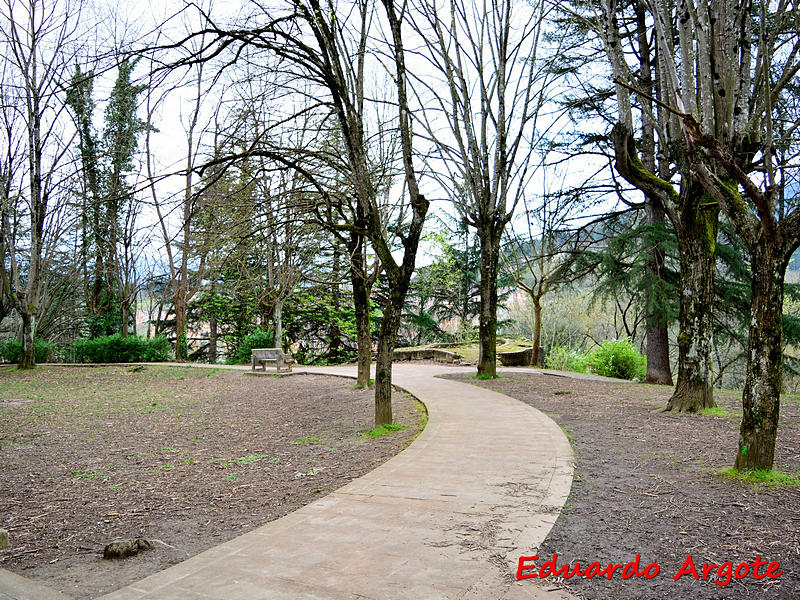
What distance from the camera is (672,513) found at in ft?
13.0

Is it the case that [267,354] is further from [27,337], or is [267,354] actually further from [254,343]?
[27,337]

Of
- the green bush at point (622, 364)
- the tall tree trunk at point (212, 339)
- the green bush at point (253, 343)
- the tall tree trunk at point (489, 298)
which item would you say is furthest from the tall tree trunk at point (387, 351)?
the tall tree trunk at point (212, 339)

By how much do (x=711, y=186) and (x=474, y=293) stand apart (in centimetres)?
2219

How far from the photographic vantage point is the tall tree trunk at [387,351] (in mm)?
7863

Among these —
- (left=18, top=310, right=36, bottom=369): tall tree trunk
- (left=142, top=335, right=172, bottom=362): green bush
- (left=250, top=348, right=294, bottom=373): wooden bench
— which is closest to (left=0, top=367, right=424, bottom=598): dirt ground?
(left=250, top=348, right=294, bottom=373): wooden bench

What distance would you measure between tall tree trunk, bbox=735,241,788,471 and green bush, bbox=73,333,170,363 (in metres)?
23.4

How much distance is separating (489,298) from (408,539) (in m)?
10.3

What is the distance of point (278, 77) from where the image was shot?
835 cm

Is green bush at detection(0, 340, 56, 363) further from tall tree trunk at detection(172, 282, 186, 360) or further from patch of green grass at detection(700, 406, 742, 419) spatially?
patch of green grass at detection(700, 406, 742, 419)

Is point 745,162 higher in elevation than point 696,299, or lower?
higher

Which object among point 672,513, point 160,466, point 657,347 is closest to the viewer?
point 672,513

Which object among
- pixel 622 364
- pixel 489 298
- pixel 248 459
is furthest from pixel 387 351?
pixel 622 364

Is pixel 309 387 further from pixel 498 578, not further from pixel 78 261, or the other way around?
pixel 78 261

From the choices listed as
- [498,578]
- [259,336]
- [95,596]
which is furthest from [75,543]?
[259,336]
